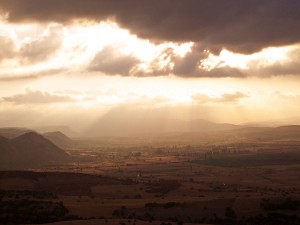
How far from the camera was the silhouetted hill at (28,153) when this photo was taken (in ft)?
541

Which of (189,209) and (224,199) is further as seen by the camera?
(224,199)

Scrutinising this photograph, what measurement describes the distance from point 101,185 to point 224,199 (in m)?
36.9

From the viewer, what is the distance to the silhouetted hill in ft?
541

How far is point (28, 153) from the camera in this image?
181 metres

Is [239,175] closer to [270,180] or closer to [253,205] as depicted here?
[270,180]

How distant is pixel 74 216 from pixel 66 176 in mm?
47340

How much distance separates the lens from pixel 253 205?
2564 inches

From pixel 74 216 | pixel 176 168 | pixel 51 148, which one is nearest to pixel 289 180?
pixel 176 168

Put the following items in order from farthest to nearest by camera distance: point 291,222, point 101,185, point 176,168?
1. point 176,168
2. point 101,185
3. point 291,222

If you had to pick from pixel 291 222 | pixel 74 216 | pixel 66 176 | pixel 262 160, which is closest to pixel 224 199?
pixel 291 222

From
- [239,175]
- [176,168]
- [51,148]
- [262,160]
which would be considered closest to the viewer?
[239,175]

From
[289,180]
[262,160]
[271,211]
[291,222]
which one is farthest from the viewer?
[262,160]

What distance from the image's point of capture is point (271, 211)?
6188cm

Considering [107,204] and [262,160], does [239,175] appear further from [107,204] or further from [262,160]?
[107,204]
